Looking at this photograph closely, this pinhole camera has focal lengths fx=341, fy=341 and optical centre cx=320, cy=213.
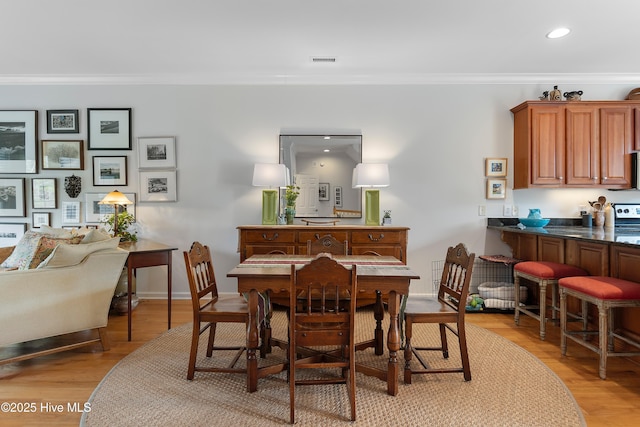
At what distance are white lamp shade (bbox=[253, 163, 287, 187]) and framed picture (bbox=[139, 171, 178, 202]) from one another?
3.60 ft

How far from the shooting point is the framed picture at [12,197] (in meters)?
4.08

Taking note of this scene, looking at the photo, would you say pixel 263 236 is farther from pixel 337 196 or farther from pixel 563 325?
pixel 563 325

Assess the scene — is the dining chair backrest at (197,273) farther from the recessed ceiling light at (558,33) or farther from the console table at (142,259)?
the recessed ceiling light at (558,33)

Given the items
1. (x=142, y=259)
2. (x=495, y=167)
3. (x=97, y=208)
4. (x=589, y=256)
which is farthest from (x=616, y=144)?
(x=97, y=208)

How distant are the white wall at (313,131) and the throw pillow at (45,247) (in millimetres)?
1205

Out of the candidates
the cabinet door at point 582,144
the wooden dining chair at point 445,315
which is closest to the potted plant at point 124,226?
the wooden dining chair at point 445,315

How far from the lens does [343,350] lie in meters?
2.23

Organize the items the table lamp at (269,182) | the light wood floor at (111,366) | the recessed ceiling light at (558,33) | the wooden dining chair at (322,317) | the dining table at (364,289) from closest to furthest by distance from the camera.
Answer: the wooden dining chair at (322,317) < the light wood floor at (111,366) < the dining table at (364,289) < the recessed ceiling light at (558,33) < the table lamp at (269,182)

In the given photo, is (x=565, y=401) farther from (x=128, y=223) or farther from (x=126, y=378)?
(x=128, y=223)

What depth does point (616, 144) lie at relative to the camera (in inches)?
147

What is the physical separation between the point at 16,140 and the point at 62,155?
22.6 inches

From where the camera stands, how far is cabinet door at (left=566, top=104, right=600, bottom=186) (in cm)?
371

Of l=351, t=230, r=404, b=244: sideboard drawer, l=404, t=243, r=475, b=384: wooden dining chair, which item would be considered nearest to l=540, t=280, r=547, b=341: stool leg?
l=404, t=243, r=475, b=384: wooden dining chair

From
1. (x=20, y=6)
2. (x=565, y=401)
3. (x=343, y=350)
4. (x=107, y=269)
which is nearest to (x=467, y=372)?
(x=565, y=401)
